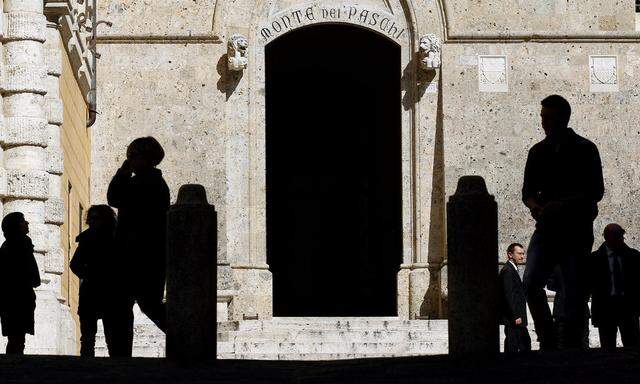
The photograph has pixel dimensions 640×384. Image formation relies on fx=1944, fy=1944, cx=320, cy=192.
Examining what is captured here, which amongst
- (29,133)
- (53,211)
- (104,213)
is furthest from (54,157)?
(104,213)

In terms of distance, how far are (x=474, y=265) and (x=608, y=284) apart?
494 cm

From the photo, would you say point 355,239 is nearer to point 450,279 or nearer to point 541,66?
point 541,66

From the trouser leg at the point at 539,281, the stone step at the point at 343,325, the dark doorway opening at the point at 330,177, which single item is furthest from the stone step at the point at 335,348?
the dark doorway opening at the point at 330,177

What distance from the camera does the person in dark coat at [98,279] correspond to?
14.7m

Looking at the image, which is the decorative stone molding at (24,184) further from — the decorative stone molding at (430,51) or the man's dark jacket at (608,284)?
the decorative stone molding at (430,51)

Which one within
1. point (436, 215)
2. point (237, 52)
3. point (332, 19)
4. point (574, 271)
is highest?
point (332, 19)

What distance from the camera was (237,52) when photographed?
88.3 ft

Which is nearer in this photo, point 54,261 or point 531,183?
point 531,183

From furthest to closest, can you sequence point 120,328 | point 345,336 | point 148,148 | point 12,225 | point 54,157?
1. point 345,336
2. point 54,157
3. point 12,225
4. point 120,328
5. point 148,148

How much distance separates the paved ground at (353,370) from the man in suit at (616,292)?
4.59m

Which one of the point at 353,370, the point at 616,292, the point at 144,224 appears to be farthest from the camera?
the point at 616,292

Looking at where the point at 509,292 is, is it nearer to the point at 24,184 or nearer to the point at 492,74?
the point at 24,184

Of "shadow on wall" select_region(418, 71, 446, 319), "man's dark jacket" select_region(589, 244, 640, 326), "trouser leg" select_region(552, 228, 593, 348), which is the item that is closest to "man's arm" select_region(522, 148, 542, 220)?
"trouser leg" select_region(552, 228, 593, 348)

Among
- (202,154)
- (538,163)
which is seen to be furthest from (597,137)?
(538,163)
